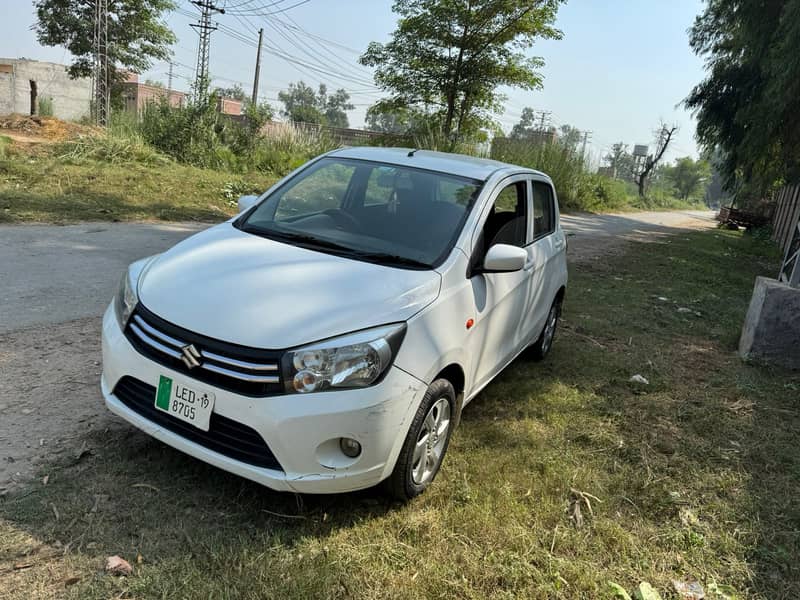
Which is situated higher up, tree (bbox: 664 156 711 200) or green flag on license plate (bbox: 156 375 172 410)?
tree (bbox: 664 156 711 200)

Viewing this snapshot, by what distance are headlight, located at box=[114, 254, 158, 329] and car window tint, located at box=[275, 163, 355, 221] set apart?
940 millimetres

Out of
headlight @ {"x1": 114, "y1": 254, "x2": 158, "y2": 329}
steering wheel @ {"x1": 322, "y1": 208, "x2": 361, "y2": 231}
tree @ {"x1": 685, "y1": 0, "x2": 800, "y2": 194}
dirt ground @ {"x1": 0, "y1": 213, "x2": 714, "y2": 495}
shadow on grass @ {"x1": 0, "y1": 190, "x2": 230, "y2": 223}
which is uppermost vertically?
tree @ {"x1": 685, "y1": 0, "x2": 800, "y2": 194}

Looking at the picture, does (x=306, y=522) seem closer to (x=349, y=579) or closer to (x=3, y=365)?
(x=349, y=579)

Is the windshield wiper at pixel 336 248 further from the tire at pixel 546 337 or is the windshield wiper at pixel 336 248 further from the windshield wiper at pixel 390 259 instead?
the tire at pixel 546 337

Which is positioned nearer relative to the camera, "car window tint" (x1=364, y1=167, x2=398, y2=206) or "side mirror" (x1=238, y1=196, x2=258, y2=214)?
"car window tint" (x1=364, y1=167, x2=398, y2=206)

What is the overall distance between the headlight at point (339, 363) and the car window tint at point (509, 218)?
132 centimetres

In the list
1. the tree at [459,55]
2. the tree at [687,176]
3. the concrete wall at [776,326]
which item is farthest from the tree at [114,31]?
the tree at [687,176]

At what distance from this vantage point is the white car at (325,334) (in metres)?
2.43

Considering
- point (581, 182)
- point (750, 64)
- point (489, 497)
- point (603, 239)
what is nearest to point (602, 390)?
point (489, 497)

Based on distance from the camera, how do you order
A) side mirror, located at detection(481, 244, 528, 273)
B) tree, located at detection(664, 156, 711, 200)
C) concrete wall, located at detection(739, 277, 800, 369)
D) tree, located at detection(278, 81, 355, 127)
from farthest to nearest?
tree, located at detection(278, 81, 355, 127)
tree, located at detection(664, 156, 711, 200)
concrete wall, located at detection(739, 277, 800, 369)
side mirror, located at detection(481, 244, 528, 273)

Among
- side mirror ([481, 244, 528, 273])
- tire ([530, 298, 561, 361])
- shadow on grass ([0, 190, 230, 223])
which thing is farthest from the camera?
→ shadow on grass ([0, 190, 230, 223])

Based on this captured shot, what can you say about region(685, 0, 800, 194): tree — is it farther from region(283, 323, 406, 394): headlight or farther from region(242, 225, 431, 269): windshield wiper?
region(283, 323, 406, 394): headlight

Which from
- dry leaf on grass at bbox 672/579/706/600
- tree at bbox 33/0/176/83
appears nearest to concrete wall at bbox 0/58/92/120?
tree at bbox 33/0/176/83

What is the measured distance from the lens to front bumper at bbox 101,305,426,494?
239 centimetres
